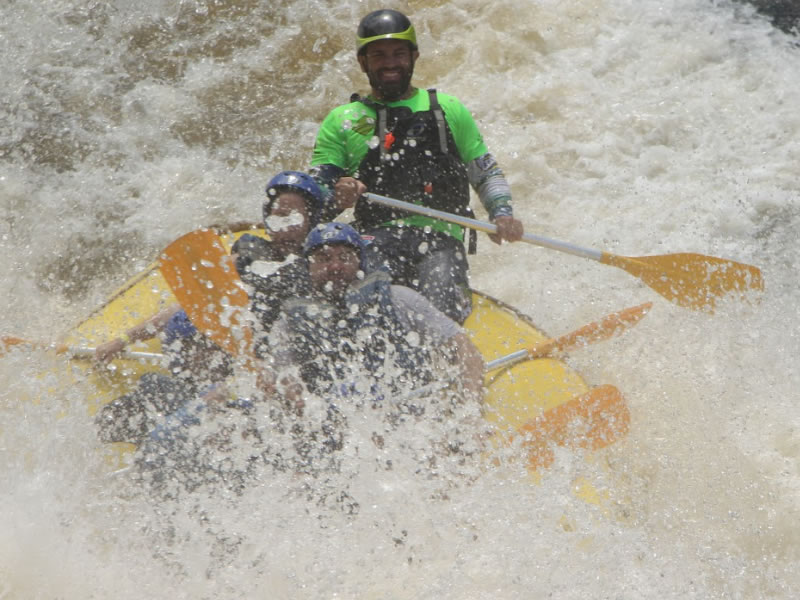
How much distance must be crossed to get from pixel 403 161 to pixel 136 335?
131 cm

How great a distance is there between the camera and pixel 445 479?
2969 mm

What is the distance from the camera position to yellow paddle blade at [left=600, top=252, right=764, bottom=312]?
12.6 ft

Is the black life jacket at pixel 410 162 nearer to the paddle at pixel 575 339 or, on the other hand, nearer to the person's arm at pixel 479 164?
the person's arm at pixel 479 164

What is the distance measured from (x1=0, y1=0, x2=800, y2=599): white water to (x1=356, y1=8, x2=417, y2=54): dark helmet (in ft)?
5.00

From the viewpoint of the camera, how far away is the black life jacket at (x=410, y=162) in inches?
149

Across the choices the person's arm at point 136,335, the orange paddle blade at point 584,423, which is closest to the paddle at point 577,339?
the orange paddle blade at point 584,423

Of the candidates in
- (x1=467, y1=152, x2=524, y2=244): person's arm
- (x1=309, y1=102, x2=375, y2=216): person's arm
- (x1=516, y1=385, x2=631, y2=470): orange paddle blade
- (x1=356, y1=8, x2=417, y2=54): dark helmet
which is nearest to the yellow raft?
(x1=516, y1=385, x2=631, y2=470): orange paddle blade

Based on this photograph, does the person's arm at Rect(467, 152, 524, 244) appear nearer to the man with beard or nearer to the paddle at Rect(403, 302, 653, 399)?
the man with beard

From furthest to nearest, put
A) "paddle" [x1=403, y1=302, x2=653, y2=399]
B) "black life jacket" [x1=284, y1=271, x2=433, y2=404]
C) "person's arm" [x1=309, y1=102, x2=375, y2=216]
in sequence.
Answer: "person's arm" [x1=309, y1=102, x2=375, y2=216] < "paddle" [x1=403, y1=302, x2=653, y2=399] < "black life jacket" [x1=284, y1=271, x2=433, y2=404]

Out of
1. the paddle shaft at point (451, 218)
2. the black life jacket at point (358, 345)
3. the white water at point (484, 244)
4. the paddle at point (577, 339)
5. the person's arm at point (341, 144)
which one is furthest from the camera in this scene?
the person's arm at point (341, 144)

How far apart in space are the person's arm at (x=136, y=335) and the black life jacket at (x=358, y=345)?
520 millimetres

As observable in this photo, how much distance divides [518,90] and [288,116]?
1473 mm

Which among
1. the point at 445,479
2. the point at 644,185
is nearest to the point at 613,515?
the point at 445,479

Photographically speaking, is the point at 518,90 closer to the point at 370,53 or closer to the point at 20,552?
the point at 370,53
